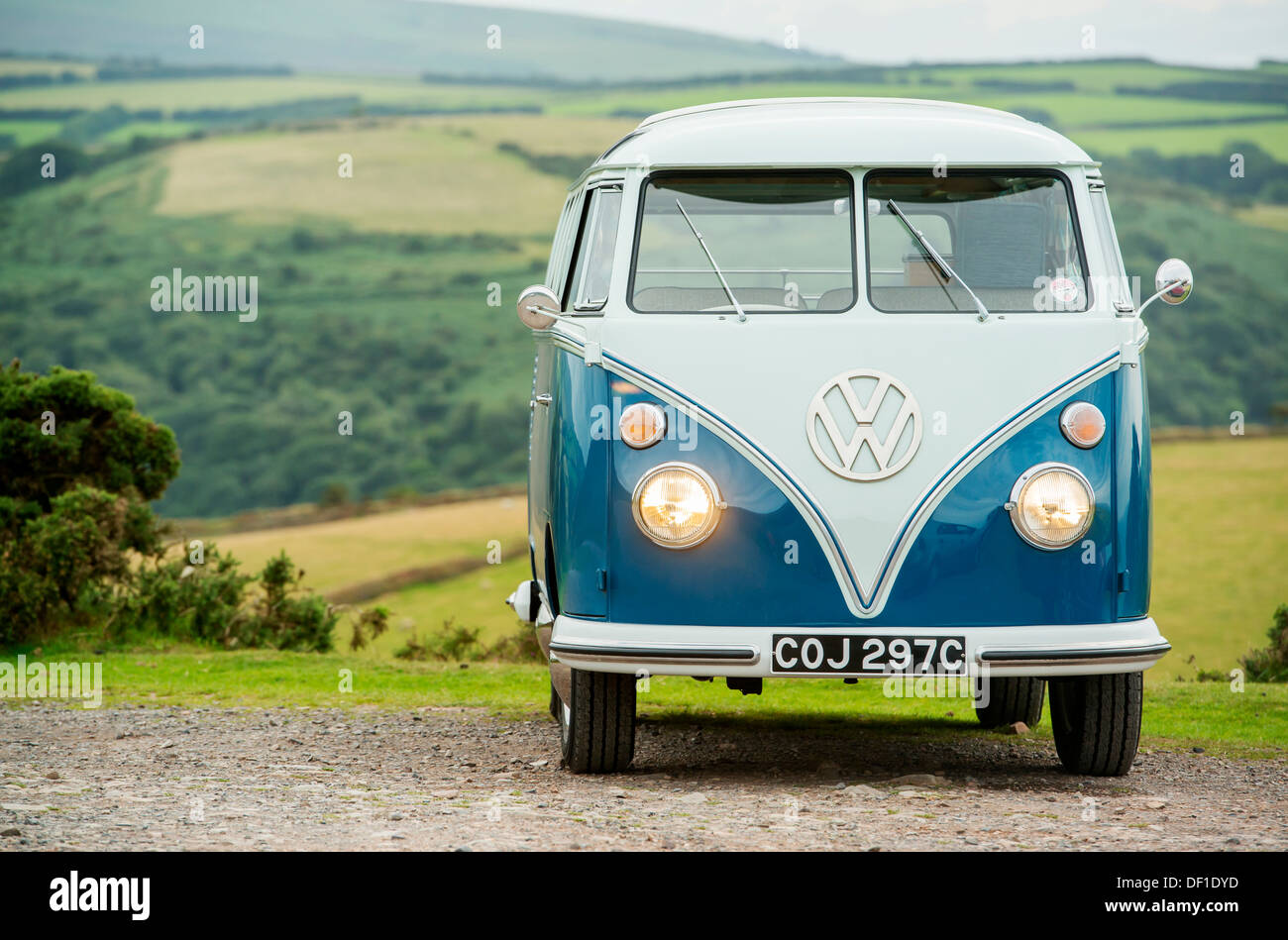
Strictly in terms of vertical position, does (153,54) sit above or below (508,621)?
above

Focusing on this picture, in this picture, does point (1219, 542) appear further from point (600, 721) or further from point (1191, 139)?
point (1191, 139)

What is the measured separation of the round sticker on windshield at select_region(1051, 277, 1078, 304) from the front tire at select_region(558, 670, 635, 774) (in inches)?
97.7

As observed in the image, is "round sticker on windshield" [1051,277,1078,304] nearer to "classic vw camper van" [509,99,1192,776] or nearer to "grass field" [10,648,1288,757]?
"classic vw camper van" [509,99,1192,776]

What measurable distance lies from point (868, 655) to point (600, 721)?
1303 millimetres

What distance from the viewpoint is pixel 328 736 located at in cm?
798

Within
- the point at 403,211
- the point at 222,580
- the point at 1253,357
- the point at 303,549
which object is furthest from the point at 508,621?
the point at 403,211

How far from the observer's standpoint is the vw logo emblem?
226 inches

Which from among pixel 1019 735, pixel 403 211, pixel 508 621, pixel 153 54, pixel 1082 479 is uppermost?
pixel 153 54

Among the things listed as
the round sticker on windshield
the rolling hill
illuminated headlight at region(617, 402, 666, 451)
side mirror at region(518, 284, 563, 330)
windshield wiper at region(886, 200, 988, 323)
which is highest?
the rolling hill

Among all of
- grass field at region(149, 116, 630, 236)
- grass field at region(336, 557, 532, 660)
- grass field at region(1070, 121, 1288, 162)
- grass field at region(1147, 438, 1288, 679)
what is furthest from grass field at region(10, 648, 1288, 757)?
grass field at region(149, 116, 630, 236)

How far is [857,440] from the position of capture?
5.76 meters
